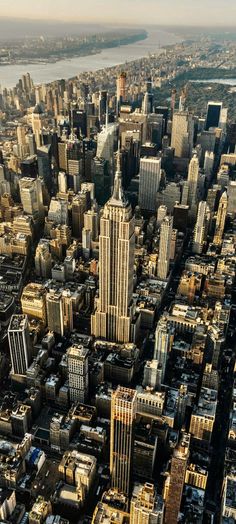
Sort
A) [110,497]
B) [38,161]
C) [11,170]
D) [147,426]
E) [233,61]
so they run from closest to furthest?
[110,497] → [147,426] → [38,161] → [11,170] → [233,61]

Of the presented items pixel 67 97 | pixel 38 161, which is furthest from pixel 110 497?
pixel 67 97

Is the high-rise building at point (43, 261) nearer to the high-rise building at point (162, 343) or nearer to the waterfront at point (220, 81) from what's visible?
the high-rise building at point (162, 343)

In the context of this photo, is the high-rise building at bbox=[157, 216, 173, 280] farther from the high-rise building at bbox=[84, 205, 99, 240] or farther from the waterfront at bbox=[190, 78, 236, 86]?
the waterfront at bbox=[190, 78, 236, 86]

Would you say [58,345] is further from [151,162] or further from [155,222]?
[151,162]

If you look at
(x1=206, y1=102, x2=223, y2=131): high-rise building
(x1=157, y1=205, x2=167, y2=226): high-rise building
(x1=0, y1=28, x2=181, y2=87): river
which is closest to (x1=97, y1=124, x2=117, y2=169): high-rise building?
(x1=157, y1=205, x2=167, y2=226): high-rise building

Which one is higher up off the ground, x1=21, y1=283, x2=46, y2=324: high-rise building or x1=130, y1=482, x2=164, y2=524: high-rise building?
x1=130, y1=482, x2=164, y2=524: high-rise building
